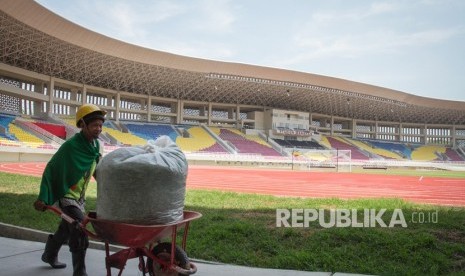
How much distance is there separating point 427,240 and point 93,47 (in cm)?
3630

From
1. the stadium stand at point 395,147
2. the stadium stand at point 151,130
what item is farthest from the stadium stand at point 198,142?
the stadium stand at point 395,147

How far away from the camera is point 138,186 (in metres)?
3.18

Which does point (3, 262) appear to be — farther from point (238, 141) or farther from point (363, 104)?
point (363, 104)

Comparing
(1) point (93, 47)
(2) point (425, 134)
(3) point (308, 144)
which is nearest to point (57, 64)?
(1) point (93, 47)

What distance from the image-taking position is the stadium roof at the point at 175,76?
33062 millimetres

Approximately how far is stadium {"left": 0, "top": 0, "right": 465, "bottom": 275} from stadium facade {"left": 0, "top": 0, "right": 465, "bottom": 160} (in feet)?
0.56

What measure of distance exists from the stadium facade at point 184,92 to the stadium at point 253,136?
17 cm

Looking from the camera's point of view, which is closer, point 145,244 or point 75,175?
point 145,244

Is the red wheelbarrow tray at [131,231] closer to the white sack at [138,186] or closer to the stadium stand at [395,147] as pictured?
the white sack at [138,186]

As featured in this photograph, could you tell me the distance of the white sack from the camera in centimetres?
318

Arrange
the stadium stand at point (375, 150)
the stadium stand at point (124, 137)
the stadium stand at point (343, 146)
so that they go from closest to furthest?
1. the stadium stand at point (124, 137)
2. the stadium stand at point (343, 146)
3. the stadium stand at point (375, 150)

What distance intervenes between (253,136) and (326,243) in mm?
53348

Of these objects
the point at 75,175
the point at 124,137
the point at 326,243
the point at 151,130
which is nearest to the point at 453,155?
the point at 151,130

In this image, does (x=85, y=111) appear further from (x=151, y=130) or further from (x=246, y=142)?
(x=246, y=142)
